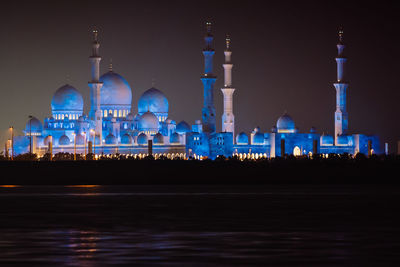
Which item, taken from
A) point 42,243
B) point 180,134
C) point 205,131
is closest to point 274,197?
point 42,243

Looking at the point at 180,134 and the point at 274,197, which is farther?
the point at 180,134

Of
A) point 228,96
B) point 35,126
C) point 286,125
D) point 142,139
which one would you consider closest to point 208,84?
point 228,96

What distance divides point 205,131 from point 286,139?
9024 mm

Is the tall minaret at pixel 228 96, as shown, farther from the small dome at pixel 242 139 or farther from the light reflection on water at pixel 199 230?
the light reflection on water at pixel 199 230

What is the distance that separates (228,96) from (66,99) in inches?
749

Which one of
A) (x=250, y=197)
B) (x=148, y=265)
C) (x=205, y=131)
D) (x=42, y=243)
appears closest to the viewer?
(x=148, y=265)

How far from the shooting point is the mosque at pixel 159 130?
93812 mm

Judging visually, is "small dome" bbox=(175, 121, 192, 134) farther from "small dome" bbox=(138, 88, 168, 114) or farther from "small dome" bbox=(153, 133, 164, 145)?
"small dome" bbox=(153, 133, 164, 145)

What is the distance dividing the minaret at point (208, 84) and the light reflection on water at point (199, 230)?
61470 millimetres

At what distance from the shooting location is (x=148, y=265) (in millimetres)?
14633

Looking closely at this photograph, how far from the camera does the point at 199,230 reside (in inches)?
784

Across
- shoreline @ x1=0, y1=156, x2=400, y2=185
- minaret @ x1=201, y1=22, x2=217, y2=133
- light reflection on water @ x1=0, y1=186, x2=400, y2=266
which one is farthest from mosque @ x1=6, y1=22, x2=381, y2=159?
light reflection on water @ x1=0, y1=186, x2=400, y2=266

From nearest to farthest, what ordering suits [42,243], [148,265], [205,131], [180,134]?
[148,265] < [42,243] < [205,131] < [180,134]

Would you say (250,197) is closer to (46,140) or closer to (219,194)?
(219,194)
